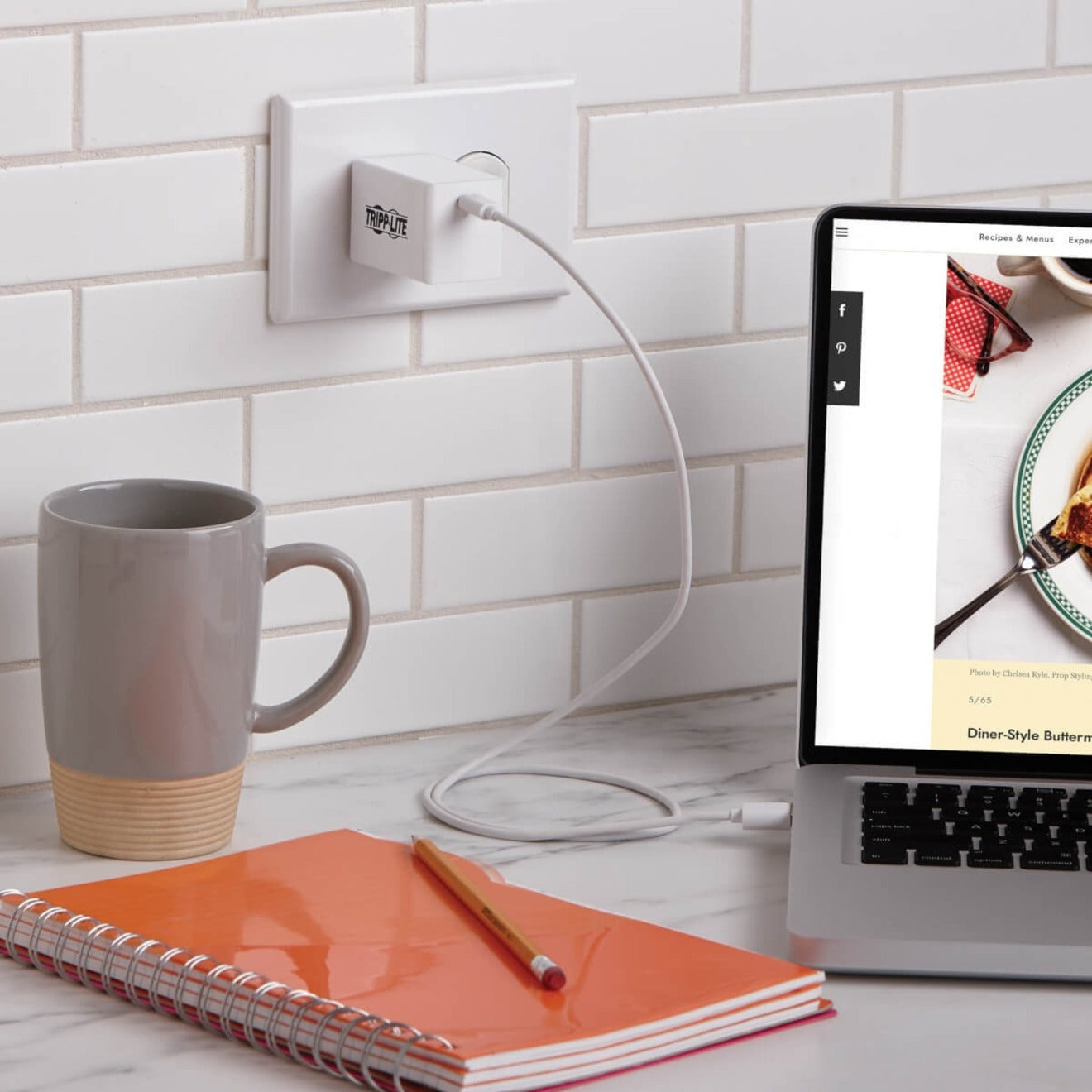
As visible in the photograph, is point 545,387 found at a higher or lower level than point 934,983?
higher

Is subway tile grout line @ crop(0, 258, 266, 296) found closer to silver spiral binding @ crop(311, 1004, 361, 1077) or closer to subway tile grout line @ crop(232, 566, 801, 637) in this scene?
subway tile grout line @ crop(232, 566, 801, 637)

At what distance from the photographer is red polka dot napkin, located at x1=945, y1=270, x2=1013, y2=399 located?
0.95 meters

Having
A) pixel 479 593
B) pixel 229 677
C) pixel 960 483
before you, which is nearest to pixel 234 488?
pixel 229 677

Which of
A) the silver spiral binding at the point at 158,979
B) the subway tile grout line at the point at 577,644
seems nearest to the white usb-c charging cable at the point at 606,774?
the subway tile grout line at the point at 577,644

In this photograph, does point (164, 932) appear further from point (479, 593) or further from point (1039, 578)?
point (1039, 578)

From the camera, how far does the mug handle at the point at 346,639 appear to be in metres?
0.89

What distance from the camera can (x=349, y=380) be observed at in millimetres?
998

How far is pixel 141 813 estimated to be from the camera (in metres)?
0.86

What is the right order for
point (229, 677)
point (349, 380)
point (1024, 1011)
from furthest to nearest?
point (349, 380), point (229, 677), point (1024, 1011)

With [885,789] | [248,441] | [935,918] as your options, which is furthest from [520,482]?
[935,918]

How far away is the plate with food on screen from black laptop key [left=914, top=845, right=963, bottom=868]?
6.7 inches

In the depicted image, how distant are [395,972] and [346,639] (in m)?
0.22

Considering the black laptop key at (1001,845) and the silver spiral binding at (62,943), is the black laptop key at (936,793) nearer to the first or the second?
the black laptop key at (1001,845)

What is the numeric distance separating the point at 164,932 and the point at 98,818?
0.12 meters
